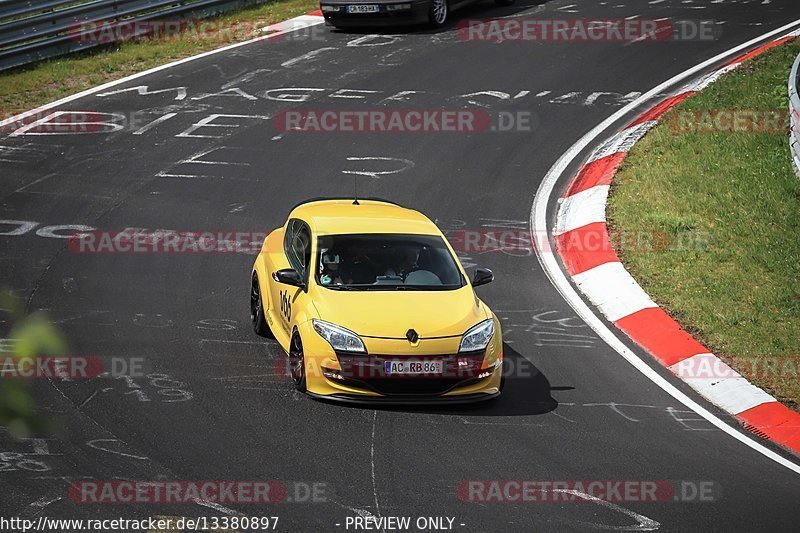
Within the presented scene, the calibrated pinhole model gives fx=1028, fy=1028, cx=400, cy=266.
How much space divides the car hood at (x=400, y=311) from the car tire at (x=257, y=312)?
121 cm

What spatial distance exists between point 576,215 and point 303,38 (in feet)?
32.3

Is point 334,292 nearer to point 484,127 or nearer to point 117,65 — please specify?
point 484,127

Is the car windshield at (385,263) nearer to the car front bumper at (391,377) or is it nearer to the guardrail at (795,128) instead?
the car front bumper at (391,377)

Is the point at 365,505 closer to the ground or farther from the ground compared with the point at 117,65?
closer to the ground

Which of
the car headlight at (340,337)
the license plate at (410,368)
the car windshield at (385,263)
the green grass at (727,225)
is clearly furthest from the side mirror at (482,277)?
the green grass at (727,225)

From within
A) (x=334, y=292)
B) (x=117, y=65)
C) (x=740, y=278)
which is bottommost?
(x=740, y=278)

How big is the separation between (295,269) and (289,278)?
61cm

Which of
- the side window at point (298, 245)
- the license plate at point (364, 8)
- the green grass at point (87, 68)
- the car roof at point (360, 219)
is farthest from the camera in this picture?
the license plate at point (364, 8)

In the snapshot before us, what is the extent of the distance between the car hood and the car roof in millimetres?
871

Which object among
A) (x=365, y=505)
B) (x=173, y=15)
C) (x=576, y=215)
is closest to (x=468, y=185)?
(x=576, y=215)

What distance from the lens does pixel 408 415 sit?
8281 millimetres

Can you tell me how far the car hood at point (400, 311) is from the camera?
8.44 meters

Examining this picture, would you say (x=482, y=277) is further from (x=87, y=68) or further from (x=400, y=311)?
(x=87, y=68)

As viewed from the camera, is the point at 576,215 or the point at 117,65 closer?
the point at 576,215
